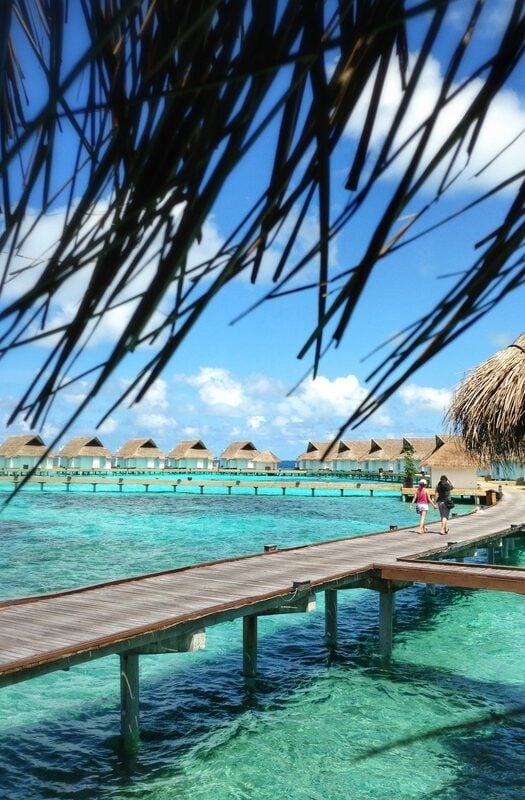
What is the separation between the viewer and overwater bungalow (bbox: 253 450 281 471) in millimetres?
79625

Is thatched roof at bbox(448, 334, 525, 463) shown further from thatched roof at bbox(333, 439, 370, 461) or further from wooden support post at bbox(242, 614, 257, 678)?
thatched roof at bbox(333, 439, 370, 461)

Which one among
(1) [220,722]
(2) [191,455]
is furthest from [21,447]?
(1) [220,722]

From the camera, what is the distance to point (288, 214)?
0.87 metres

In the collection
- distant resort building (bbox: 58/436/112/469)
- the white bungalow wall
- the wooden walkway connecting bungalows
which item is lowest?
the wooden walkway connecting bungalows

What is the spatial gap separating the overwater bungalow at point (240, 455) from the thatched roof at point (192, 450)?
11.0ft

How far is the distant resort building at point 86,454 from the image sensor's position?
233 feet

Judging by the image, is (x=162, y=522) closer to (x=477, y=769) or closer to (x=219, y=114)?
(x=477, y=769)

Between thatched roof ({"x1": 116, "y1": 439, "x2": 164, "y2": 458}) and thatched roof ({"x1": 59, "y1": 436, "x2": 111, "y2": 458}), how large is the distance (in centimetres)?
199

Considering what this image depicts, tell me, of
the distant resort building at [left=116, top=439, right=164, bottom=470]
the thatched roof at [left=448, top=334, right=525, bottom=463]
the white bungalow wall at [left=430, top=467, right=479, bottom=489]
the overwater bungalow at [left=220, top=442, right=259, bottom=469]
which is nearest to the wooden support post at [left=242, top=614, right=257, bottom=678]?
the thatched roof at [left=448, top=334, right=525, bottom=463]

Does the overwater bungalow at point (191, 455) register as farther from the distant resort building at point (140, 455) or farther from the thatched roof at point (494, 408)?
the thatched roof at point (494, 408)

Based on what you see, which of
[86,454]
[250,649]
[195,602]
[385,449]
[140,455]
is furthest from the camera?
[140,455]

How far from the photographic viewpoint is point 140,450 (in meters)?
74.8

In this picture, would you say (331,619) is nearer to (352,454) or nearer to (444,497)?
(444,497)

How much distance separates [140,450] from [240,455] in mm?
11510
